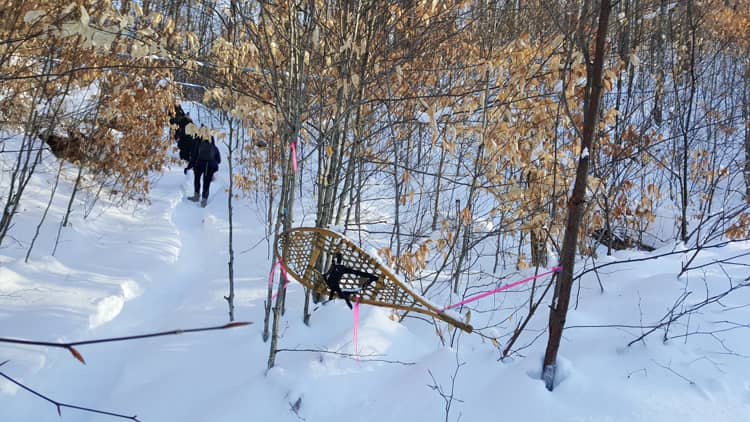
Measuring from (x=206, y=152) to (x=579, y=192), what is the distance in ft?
23.7

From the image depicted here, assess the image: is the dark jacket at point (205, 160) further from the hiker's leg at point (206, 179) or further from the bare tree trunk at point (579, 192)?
the bare tree trunk at point (579, 192)

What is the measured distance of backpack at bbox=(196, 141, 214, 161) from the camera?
8148 millimetres

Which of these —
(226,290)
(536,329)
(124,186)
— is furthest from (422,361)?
(124,186)

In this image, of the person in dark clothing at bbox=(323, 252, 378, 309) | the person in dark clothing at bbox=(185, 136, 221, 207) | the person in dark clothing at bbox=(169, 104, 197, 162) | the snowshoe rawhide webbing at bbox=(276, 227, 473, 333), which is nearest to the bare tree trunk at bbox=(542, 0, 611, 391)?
the snowshoe rawhide webbing at bbox=(276, 227, 473, 333)

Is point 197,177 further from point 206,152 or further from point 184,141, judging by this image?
point 184,141

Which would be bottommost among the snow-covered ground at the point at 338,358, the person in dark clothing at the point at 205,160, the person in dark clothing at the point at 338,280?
the snow-covered ground at the point at 338,358

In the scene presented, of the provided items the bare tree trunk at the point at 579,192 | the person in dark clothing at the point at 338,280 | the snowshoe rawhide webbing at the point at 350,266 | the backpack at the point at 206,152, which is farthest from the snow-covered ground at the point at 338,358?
the backpack at the point at 206,152

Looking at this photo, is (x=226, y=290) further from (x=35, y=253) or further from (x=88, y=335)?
(x=35, y=253)

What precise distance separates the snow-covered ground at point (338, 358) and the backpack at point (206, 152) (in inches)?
124

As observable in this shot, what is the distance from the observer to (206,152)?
8172mm

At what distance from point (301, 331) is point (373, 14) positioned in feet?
7.81

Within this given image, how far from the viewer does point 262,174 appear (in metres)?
8.16

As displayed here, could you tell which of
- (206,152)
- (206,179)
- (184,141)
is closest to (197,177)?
(206,179)

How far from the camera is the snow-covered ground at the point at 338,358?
87.4 inches
